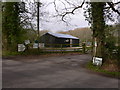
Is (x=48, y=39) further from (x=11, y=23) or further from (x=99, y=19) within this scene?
(x=99, y=19)

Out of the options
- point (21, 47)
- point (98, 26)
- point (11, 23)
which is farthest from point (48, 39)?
point (98, 26)

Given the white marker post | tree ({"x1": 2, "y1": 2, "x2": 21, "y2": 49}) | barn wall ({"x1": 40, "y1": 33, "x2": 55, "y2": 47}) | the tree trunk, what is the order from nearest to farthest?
the tree trunk → the white marker post → tree ({"x1": 2, "y1": 2, "x2": 21, "y2": 49}) → barn wall ({"x1": 40, "y1": 33, "x2": 55, "y2": 47})

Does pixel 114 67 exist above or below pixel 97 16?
below

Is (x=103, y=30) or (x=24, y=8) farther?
(x=24, y=8)

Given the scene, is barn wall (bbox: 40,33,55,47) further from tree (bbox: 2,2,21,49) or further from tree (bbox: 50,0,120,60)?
tree (bbox: 50,0,120,60)

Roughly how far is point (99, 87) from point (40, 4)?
1239 cm

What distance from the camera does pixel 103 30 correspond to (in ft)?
22.2

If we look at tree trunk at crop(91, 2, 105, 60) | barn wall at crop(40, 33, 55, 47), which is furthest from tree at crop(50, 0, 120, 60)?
barn wall at crop(40, 33, 55, 47)

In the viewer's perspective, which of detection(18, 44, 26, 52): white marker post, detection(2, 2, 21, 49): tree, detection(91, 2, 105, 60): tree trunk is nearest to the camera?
detection(91, 2, 105, 60): tree trunk

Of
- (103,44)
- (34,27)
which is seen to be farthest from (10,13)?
(103,44)

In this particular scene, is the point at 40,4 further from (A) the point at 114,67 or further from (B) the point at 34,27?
(A) the point at 114,67

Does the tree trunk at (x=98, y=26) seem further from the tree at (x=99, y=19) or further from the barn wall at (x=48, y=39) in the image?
the barn wall at (x=48, y=39)

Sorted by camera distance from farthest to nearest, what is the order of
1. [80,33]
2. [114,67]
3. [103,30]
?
[80,33] → [103,30] → [114,67]

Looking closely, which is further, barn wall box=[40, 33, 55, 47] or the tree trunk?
barn wall box=[40, 33, 55, 47]
